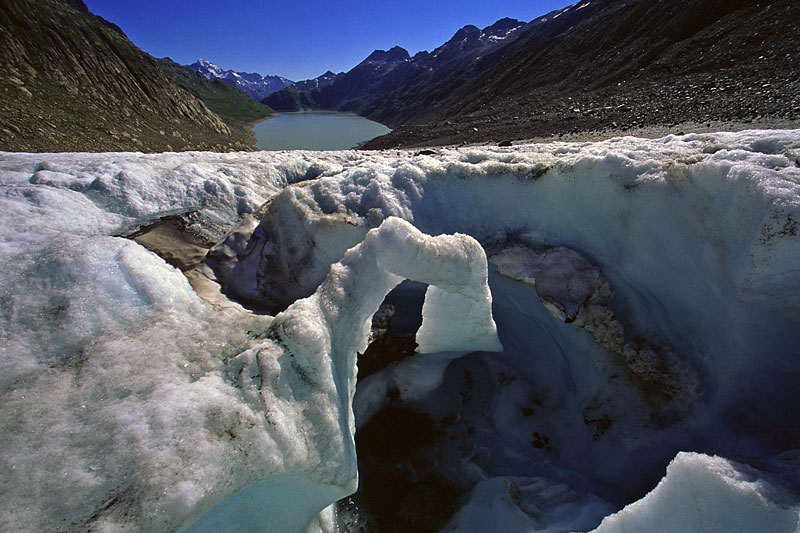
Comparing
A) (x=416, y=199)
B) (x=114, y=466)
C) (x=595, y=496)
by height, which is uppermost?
(x=416, y=199)

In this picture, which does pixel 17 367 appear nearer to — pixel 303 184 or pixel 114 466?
pixel 114 466

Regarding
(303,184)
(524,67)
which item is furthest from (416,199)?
(524,67)

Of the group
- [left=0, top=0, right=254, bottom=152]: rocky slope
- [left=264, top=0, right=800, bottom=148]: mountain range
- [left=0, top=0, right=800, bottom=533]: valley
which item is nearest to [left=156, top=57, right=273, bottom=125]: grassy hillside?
[left=0, top=0, right=254, bottom=152]: rocky slope

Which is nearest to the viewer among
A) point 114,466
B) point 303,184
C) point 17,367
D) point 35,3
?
point 114,466

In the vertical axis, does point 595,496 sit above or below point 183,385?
below

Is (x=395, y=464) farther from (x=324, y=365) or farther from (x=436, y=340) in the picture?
(x=324, y=365)

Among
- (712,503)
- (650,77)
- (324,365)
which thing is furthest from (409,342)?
(650,77)
